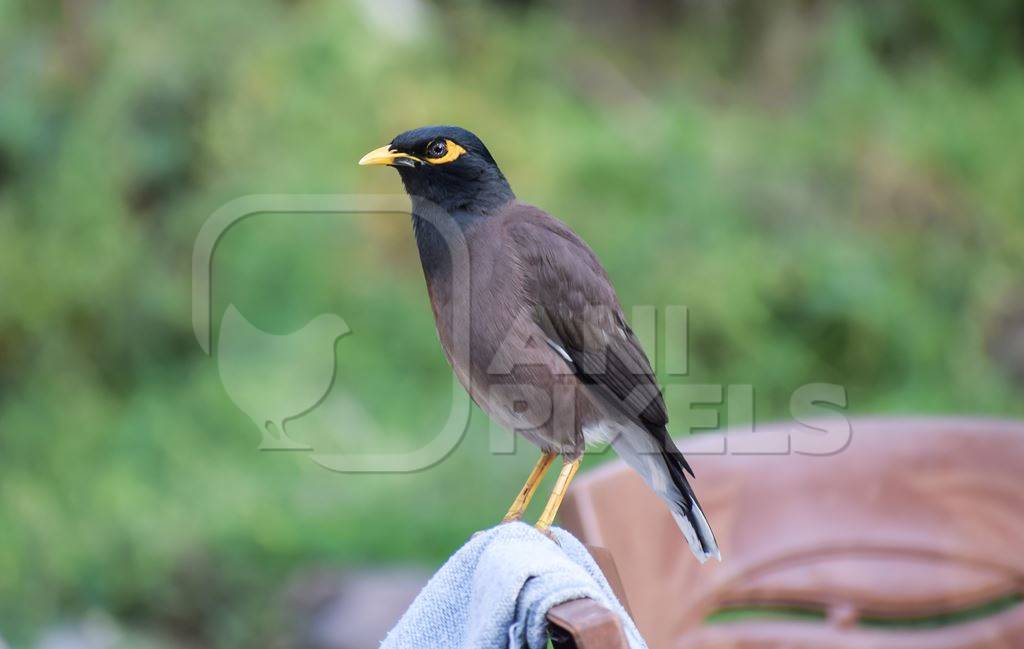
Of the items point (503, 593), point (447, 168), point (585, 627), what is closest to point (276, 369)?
point (447, 168)

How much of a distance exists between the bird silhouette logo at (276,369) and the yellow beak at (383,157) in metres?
3.07

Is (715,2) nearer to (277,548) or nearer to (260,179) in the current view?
(260,179)

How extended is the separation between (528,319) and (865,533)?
92cm

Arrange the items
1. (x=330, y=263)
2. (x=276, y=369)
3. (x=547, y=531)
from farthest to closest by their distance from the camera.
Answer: (x=330, y=263), (x=276, y=369), (x=547, y=531)

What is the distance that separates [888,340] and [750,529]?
405 centimetres

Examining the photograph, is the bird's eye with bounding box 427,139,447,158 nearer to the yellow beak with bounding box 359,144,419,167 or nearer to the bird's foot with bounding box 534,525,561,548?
the yellow beak with bounding box 359,144,419,167

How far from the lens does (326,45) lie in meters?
7.09

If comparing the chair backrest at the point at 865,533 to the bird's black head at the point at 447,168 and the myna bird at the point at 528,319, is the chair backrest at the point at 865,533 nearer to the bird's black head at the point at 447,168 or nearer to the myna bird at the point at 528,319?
the myna bird at the point at 528,319

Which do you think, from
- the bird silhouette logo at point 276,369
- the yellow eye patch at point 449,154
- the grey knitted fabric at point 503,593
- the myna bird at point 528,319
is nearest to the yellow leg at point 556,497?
the myna bird at point 528,319

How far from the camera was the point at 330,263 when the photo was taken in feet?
21.6

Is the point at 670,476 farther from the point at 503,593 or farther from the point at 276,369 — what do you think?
the point at 276,369

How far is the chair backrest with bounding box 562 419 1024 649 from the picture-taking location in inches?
110

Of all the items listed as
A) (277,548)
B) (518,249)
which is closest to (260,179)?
(277,548)

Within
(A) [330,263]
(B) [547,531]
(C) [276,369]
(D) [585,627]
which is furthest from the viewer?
(A) [330,263]
